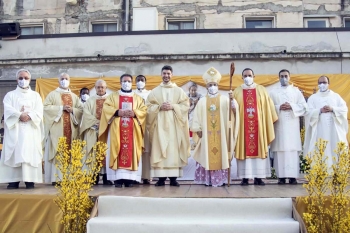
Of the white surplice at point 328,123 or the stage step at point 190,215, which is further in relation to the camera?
the white surplice at point 328,123

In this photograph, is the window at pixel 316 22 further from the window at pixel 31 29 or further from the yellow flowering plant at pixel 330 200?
the yellow flowering plant at pixel 330 200

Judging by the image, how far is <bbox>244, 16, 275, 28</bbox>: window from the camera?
703 inches

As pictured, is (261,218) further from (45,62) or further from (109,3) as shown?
(109,3)

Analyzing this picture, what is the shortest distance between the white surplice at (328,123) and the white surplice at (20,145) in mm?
5111

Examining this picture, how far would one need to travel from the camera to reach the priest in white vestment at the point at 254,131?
7.80 metres

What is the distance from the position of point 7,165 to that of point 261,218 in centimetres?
452

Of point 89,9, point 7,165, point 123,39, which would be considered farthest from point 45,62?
point 7,165

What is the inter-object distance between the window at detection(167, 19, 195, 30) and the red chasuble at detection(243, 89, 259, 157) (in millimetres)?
10647

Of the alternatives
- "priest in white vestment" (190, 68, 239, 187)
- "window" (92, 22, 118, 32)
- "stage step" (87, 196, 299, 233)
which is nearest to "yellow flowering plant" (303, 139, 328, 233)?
"stage step" (87, 196, 299, 233)

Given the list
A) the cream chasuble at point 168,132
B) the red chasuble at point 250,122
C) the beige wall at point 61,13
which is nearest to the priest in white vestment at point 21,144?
the cream chasuble at point 168,132

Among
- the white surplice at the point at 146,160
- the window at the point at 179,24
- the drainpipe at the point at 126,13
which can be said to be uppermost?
the drainpipe at the point at 126,13

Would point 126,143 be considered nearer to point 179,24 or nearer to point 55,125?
point 55,125

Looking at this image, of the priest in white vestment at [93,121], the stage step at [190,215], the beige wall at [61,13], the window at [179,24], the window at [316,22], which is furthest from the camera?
the beige wall at [61,13]

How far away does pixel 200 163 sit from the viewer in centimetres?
764
